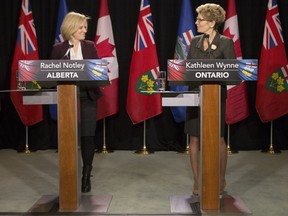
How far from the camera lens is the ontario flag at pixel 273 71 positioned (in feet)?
17.2

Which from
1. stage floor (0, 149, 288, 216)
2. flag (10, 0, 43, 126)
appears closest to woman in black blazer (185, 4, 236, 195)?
stage floor (0, 149, 288, 216)

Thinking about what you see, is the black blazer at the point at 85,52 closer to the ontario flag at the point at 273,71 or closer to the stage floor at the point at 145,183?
the stage floor at the point at 145,183

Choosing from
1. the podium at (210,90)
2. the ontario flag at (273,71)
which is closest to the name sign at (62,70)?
the podium at (210,90)

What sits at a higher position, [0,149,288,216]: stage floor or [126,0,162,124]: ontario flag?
[126,0,162,124]: ontario flag

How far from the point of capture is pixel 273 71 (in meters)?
5.23

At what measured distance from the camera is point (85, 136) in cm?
348

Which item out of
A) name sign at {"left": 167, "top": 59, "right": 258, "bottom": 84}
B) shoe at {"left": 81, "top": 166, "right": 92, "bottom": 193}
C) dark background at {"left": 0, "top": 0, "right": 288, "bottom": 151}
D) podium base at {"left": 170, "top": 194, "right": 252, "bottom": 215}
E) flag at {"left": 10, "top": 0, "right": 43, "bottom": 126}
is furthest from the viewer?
dark background at {"left": 0, "top": 0, "right": 288, "bottom": 151}

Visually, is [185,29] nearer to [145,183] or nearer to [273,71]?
[273,71]

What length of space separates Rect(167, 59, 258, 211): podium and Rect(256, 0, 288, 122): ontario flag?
8.32ft

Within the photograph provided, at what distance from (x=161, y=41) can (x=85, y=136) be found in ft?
8.19

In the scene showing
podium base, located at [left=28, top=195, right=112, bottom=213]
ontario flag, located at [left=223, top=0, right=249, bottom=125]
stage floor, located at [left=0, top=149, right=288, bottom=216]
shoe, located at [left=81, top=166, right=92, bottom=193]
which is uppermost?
ontario flag, located at [left=223, top=0, right=249, bottom=125]

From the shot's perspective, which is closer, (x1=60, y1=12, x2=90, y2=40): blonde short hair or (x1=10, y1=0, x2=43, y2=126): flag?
(x1=60, y1=12, x2=90, y2=40): blonde short hair

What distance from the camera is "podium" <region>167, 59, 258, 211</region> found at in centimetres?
276

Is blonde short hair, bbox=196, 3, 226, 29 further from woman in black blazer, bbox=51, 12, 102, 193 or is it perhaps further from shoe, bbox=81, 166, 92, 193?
shoe, bbox=81, 166, 92, 193
